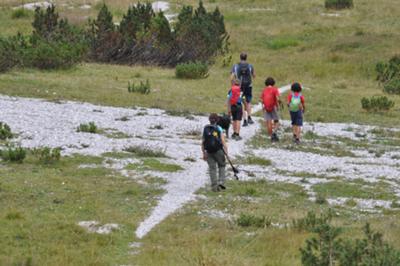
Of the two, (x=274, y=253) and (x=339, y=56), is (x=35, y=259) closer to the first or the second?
(x=274, y=253)

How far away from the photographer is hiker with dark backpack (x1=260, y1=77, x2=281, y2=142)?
26864mm

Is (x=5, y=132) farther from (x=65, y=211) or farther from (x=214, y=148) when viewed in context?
→ (x=65, y=211)

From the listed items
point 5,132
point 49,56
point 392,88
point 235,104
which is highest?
point 235,104

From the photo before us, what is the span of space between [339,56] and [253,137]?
77.5ft

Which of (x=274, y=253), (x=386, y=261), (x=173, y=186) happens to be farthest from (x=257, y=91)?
(x=386, y=261)

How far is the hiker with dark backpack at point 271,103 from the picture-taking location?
88.1ft

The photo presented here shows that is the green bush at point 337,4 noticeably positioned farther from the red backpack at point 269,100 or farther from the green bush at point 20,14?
the red backpack at point 269,100

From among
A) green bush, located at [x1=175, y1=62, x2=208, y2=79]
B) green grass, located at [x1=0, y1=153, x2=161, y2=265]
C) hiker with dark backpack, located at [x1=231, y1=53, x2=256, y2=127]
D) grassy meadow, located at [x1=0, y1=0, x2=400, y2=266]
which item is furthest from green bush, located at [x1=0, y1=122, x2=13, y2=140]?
green bush, located at [x1=175, y1=62, x2=208, y2=79]

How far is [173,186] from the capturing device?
2044cm

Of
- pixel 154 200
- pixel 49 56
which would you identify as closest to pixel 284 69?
pixel 49 56

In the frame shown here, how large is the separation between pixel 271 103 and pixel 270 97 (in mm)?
224

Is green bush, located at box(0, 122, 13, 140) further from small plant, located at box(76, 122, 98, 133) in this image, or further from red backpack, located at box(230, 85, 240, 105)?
red backpack, located at box(230, 85, 240, 105)

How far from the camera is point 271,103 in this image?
27.1 meters

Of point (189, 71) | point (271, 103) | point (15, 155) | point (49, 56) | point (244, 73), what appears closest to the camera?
point (15, 155)
